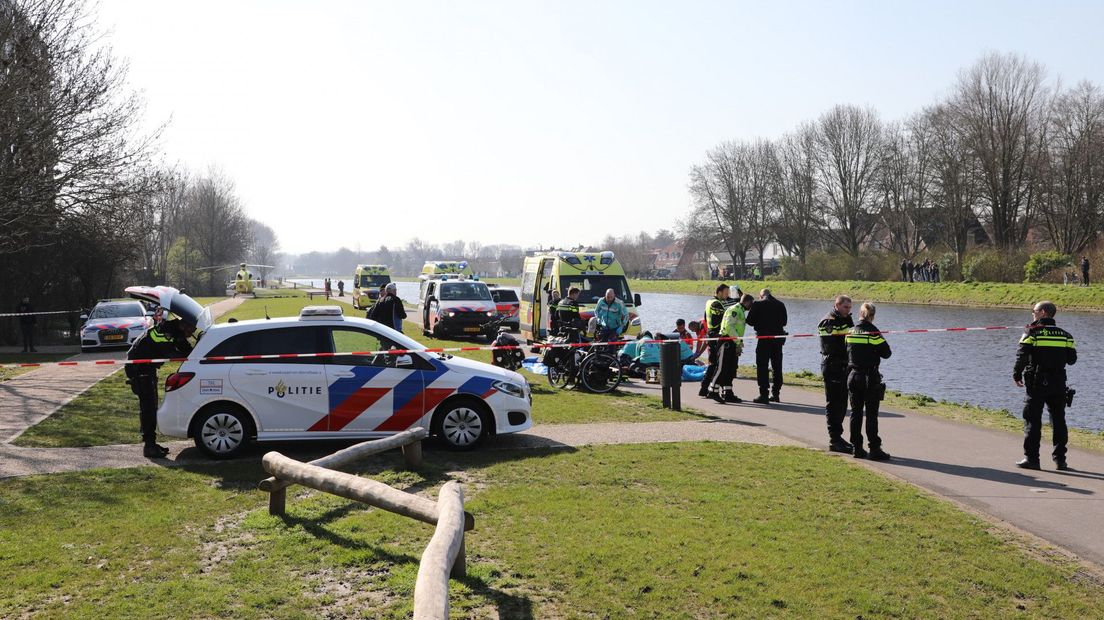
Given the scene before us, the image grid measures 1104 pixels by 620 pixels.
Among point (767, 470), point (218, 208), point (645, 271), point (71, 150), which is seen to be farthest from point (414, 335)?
point (645, 271)

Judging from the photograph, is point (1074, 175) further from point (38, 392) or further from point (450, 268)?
point (38, 392)

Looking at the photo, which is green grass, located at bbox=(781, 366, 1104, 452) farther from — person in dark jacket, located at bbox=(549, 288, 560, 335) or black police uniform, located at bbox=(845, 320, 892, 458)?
person in dark jacket, located at bbox=(549, 288, 560, 335)

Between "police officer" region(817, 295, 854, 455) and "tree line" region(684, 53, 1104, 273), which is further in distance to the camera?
"tree line" region(684, 53, 1104, 273)

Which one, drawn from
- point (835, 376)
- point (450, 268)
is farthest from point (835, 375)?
point (450, 268)

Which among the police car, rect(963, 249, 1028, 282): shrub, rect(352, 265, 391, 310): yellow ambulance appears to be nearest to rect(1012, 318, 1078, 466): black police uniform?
the police car

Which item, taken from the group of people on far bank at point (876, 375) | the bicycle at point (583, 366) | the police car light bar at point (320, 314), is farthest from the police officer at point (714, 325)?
the police car light bar at point (320, 314)

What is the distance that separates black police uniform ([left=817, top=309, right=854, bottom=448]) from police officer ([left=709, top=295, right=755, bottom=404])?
3.81 metres

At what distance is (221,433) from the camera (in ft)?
32.1

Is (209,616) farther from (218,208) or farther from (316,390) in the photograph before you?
(218,208)

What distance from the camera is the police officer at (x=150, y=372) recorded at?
33.0 feet

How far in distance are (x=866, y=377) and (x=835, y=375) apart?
2.04 ft

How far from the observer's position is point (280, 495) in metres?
7.49

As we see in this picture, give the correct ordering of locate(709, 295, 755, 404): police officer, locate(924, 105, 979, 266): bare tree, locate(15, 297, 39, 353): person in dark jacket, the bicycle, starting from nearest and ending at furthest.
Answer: locate(709, 295, 755, 404): police officer, the bicycle, locate(15, 297, 39, 353): person in dark jacket, locate(924, 105, 979, 266): bare tree

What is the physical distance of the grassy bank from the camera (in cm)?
4124
